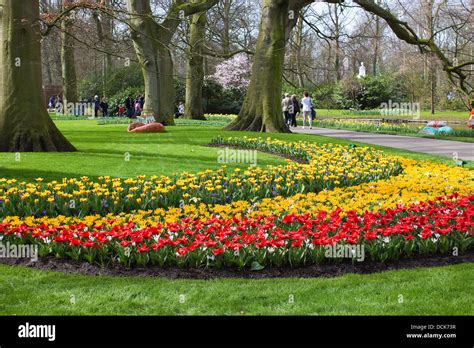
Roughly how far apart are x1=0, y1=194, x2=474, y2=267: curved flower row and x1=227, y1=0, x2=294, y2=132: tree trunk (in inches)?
490

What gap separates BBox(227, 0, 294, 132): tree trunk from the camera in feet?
62.4

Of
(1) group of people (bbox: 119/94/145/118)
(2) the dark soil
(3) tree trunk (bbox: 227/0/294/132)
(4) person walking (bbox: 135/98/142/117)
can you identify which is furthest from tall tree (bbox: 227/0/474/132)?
(4) person walking (bbox: 135/98/142/117)

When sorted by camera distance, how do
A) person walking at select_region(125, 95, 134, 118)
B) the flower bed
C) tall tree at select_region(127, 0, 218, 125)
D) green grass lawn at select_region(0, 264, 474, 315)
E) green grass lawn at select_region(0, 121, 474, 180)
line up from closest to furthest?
1. green grass lawn at select_region(0, 264, 474, 315)
2. green grass lawn at select_region(0, 121, 474, 180)
3. the flower bed
4. tall tree at select_region(127, 0, 218, 125)
5. person walking at select_region(125, 95, 134, 118)

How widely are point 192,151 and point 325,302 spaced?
948 centimetres

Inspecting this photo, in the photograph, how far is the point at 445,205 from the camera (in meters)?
7.50

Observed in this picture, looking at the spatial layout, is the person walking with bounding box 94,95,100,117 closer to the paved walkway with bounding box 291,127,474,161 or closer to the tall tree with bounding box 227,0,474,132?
the tall tree with bounding box 227,0,474,132

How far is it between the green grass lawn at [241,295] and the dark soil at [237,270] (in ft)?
0.59

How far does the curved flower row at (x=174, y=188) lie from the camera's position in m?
7.84

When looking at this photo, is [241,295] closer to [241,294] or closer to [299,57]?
[241,294]

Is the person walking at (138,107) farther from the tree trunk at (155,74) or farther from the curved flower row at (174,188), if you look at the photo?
the curved flower row at (174,188)

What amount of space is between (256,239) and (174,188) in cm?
308

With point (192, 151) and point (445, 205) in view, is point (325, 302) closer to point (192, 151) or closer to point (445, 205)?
point (445, 205)
